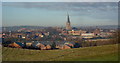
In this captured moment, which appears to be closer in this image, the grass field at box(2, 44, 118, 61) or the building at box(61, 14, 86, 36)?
the grass field at box(2, 44, 118, 61)

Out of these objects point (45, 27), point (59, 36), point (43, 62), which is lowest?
point (43, 62)

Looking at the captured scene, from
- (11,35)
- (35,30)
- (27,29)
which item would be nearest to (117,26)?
(35,30)

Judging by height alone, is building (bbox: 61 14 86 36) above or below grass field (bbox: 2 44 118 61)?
above

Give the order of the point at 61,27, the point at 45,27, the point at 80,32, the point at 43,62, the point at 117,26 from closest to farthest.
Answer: the point at 43,62, the point at 117,26, the point at 45,27, the point at 61,27, the point at 80,32

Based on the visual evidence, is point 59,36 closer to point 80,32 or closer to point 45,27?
point 45,27

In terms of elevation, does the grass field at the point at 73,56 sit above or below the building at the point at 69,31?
below

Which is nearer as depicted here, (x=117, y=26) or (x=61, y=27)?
(x=117, y=26)

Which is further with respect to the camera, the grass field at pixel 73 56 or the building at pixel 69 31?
the building at pixel 69 31

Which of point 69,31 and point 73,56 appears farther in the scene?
point 69,31

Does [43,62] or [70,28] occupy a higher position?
[70,28]

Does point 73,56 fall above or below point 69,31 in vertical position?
below

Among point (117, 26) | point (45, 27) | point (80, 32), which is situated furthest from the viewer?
point (80, 32)
